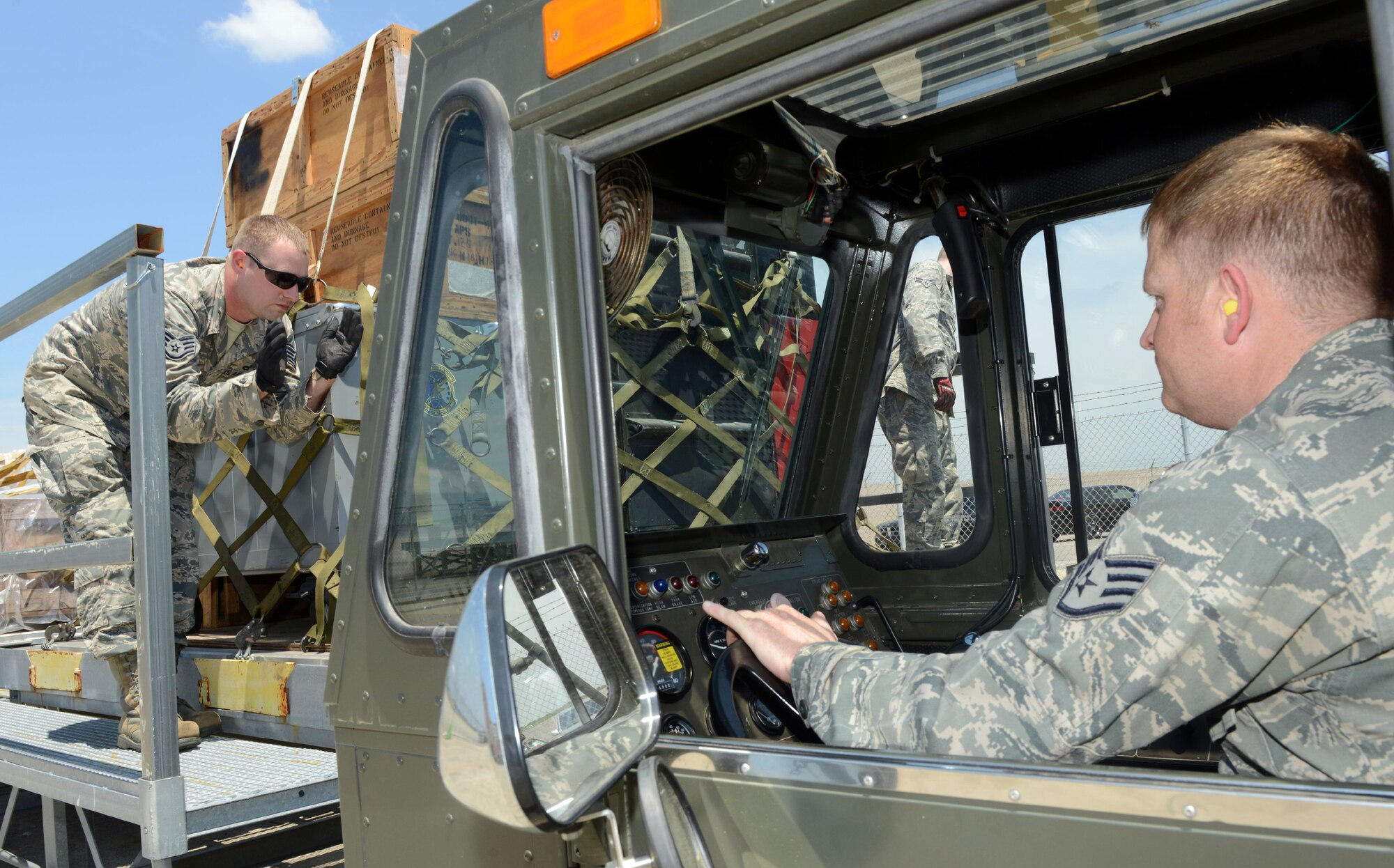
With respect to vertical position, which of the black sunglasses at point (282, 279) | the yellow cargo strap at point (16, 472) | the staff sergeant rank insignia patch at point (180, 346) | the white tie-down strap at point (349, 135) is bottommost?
the yellow cargo strap at point (16, 472)

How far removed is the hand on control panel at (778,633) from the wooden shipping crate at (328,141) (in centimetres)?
293

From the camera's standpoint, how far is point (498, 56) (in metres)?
1.55

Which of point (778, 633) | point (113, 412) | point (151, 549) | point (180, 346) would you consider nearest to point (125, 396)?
Answer: point (113, 412)

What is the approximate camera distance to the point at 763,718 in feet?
5.82

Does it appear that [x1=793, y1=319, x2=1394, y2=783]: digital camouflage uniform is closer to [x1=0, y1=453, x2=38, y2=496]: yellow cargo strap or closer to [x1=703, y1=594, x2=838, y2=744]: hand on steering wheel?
[x1=703, y1=594, x2=838, y2=744]: hand on steering wheel

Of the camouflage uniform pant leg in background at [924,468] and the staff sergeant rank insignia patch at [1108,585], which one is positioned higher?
the camouflage uniform pant leg in background at [924,468]

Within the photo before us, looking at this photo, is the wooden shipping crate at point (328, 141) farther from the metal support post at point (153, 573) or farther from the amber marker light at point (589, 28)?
the amber marker light at point (589, 28)

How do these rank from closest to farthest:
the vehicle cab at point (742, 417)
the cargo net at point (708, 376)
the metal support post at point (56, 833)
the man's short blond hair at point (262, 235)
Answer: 1. the vehicle cab at point (742, 417)
2. the cargo net at point (708, 376)
3. the metal support post at point (56, 833)
4. the man's short blond hair at point (262, 235)

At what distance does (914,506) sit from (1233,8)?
1.40m

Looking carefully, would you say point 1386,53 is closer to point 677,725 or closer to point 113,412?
point 677,725

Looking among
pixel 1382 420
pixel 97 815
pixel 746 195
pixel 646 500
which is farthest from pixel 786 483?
pixel 97 815

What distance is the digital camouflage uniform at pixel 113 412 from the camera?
3.45 metres

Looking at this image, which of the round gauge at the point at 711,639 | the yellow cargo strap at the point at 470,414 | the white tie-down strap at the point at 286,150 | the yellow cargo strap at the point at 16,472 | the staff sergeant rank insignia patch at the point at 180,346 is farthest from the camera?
the yellow cargo strap at the point at 16,472

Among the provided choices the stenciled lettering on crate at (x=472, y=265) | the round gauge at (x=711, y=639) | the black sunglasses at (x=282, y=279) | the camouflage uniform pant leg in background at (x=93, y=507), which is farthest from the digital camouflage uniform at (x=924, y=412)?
the camouflage uniform pant leg in background at (x=93, y=507)
